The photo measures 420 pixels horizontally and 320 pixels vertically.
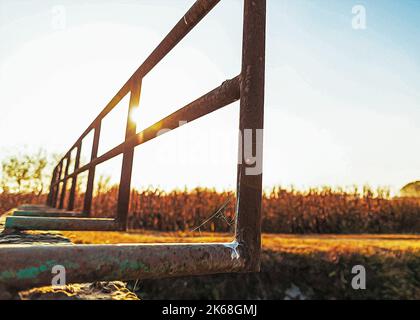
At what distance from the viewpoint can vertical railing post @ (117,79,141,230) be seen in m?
1.45

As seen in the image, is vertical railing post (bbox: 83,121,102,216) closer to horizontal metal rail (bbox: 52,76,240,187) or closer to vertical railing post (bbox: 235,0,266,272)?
horizontal metal rail (bbox: 52,76,240,187)

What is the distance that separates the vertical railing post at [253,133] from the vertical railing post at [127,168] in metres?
0.86

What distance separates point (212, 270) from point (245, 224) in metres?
0.13

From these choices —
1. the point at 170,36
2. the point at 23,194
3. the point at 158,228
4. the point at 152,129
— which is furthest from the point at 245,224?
the point at 23,194

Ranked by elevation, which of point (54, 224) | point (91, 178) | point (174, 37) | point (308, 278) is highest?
point (174, 37)

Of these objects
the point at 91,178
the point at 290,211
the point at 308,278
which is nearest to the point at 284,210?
the point at 290,211

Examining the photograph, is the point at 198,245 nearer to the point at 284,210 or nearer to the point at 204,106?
the point at 204,106

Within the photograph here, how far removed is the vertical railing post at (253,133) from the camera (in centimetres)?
66

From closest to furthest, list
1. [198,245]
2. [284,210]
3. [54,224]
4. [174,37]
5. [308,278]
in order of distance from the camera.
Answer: [198,245]
[174,37]
[54,224]
[308,278]
[284,210]

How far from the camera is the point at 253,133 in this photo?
0.69 meters

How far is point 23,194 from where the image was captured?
8688 millimetres

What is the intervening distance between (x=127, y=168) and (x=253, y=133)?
95cm
